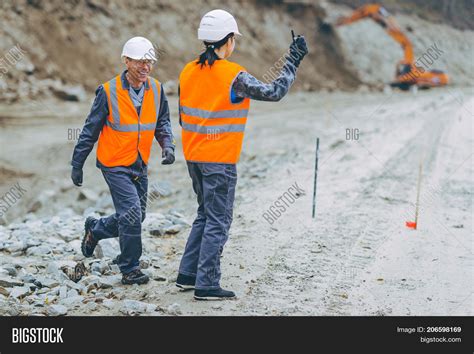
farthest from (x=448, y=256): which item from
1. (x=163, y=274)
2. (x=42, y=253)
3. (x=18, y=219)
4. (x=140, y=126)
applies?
(x=18, y=219)

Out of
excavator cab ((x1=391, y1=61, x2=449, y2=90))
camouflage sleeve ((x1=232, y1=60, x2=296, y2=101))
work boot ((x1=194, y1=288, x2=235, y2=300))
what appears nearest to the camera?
camouflage sleeve ((x1=232, y1=60, x2=296, y2=101))

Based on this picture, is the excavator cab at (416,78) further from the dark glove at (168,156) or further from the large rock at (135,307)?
the large rock at (135,307)

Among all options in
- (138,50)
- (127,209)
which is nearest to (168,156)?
(127,209)

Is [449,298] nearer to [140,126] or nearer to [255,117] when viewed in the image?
[140,126]

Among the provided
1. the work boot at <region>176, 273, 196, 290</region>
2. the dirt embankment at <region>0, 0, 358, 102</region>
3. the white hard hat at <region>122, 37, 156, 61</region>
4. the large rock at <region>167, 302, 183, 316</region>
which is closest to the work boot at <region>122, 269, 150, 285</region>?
the work boot at <region>176, 273, 196, 290</region>

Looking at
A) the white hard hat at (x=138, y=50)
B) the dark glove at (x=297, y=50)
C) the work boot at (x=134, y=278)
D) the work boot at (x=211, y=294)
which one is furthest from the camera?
the work boot at (x=134, y=278)

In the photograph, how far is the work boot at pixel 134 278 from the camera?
602 cm

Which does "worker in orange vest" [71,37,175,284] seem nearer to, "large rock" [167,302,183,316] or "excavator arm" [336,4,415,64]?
"large rock" [167,302,183,316]

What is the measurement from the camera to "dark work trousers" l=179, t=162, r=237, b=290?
5457mm

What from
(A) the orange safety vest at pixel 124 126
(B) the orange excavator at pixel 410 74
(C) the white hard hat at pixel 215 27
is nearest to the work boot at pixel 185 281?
(A) the orange safety vest at pixel 124 126

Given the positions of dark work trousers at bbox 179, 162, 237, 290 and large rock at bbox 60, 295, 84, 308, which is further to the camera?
large rock at bbox 60, 295, 84, 308

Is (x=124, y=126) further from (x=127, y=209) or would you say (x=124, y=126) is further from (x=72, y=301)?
(x=72, y=301)

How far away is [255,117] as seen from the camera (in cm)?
2114
